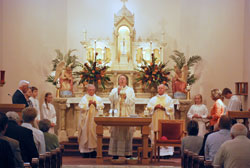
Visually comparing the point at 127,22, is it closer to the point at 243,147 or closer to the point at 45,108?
the point at 45,108

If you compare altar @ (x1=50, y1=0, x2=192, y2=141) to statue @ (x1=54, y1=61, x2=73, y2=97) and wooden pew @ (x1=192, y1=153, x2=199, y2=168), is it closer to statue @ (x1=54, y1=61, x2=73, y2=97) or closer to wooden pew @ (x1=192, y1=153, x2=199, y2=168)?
statue @ (x1=54, y1=61, x2=73, y2=97)

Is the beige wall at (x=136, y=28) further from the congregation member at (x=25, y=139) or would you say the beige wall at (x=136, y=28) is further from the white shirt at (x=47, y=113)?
the congregation member at (x=25, y=139)

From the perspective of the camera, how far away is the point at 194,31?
15031 mm

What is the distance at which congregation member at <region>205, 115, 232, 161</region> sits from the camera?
6.61 m

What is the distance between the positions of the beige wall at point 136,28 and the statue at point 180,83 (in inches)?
53.9

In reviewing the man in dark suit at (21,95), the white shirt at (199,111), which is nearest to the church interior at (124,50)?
the white shirt at (199,111)

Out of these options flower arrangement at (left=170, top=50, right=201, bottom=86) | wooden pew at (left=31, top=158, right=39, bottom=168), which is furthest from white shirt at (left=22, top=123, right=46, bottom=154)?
flower arrangement at (left=170, top=50, right=201, bottom=86)

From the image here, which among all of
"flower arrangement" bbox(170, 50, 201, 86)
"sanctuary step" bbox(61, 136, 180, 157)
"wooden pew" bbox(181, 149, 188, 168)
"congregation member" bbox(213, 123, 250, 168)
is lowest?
"sanctuary step" bbox(61, 136, 180, 157)

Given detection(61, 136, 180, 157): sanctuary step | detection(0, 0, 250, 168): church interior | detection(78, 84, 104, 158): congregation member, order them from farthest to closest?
detection(0, 0, 250, 168): church interior < detection(61, 136, 180, 157): sanctuary step < detection(78, 84, 104, 158): congregation member

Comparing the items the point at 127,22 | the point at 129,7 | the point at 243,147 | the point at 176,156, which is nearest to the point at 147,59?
the point at 127,22

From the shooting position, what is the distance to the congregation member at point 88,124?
11695 millimetres

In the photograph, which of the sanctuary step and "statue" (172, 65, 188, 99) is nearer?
the sanctuary step

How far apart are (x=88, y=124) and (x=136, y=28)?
4.54 meters

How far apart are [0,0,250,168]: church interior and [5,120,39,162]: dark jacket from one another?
21.8ft
